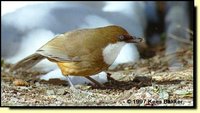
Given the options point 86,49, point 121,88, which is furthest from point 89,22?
point 121,88

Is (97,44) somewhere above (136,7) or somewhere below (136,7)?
below

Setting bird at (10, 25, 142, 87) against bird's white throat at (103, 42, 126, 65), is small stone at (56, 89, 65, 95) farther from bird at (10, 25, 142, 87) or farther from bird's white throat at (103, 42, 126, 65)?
bird's white throat at (103, 42, 126, 65)

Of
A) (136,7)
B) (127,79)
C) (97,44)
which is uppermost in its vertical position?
(136,7)

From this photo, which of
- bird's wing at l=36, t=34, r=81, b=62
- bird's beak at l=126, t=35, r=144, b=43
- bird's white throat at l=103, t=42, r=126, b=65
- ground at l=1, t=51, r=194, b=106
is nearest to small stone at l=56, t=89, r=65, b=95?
ground at l=1, t=51, r=194, b=106

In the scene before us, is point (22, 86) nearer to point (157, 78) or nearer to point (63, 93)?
point (63, 93)

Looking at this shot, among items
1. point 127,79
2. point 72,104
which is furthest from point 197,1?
point 72,104

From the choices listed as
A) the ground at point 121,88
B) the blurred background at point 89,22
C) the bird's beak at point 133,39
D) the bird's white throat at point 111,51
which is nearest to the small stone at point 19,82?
the ground at point 121,88

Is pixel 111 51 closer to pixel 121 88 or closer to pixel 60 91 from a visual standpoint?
pixel 121 88
